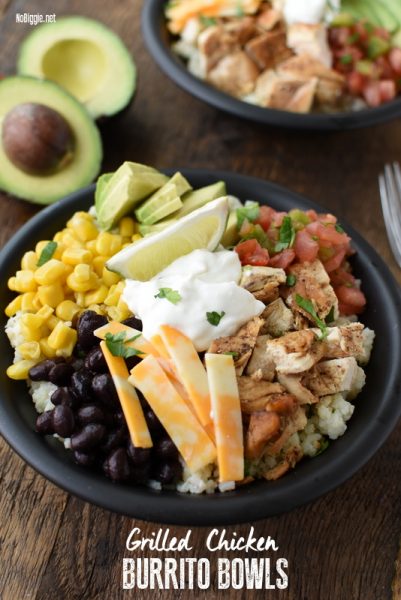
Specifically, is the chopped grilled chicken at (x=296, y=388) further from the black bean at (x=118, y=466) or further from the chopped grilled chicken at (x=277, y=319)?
the black bean at (x=118, y=466)

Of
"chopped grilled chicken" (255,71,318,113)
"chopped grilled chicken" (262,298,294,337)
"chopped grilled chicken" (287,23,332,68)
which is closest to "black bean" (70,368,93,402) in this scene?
"chopped grilled chicken" (262,298,294,337)

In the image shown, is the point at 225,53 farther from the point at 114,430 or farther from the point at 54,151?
the point at 114,430

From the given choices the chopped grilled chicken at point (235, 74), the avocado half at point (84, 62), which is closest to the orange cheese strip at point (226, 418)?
the avocado half at point (84, 62)

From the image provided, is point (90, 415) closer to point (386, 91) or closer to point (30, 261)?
point (30, 261)

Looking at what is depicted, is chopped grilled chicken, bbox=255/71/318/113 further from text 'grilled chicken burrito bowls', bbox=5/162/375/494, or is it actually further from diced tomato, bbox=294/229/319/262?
diced tomato, bbox=294/229/319/262

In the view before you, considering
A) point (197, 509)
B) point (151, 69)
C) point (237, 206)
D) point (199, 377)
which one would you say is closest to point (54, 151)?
A: point (237, 206)

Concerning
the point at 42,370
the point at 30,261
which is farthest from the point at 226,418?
the point at 30,261
